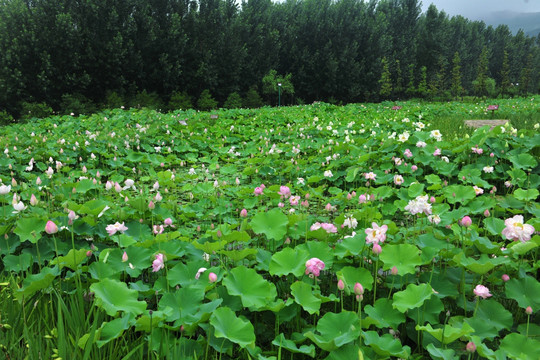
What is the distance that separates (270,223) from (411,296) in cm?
86

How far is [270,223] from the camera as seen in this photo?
2.06m

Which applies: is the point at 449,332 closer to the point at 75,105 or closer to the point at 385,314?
the point at 385,314

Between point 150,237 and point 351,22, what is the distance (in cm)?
→ 3010

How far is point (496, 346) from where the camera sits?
1.52 m

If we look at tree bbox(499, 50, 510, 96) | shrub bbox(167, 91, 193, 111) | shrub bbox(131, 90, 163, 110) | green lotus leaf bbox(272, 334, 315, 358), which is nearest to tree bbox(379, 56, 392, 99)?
shrub bbox(167, 91, 193, 111)

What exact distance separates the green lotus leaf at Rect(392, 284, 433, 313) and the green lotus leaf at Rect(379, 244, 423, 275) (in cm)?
14

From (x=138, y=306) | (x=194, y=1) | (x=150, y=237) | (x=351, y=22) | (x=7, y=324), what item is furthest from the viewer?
(x=351, y=22)

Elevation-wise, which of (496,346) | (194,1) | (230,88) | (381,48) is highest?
(194,1)

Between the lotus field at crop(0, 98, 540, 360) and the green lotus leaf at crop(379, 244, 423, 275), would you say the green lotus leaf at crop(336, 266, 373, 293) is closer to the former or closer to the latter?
the lotus field at crop(0, 98, 540, 360)

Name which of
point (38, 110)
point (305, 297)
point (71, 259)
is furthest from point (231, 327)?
point (38, 110)

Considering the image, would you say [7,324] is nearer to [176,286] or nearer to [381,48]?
[176,286]

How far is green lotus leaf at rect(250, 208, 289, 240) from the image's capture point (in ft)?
6.59

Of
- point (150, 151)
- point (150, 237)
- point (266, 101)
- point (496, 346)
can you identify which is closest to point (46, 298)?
point (150, 237)

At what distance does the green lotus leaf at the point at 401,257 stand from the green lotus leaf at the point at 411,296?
142mm
